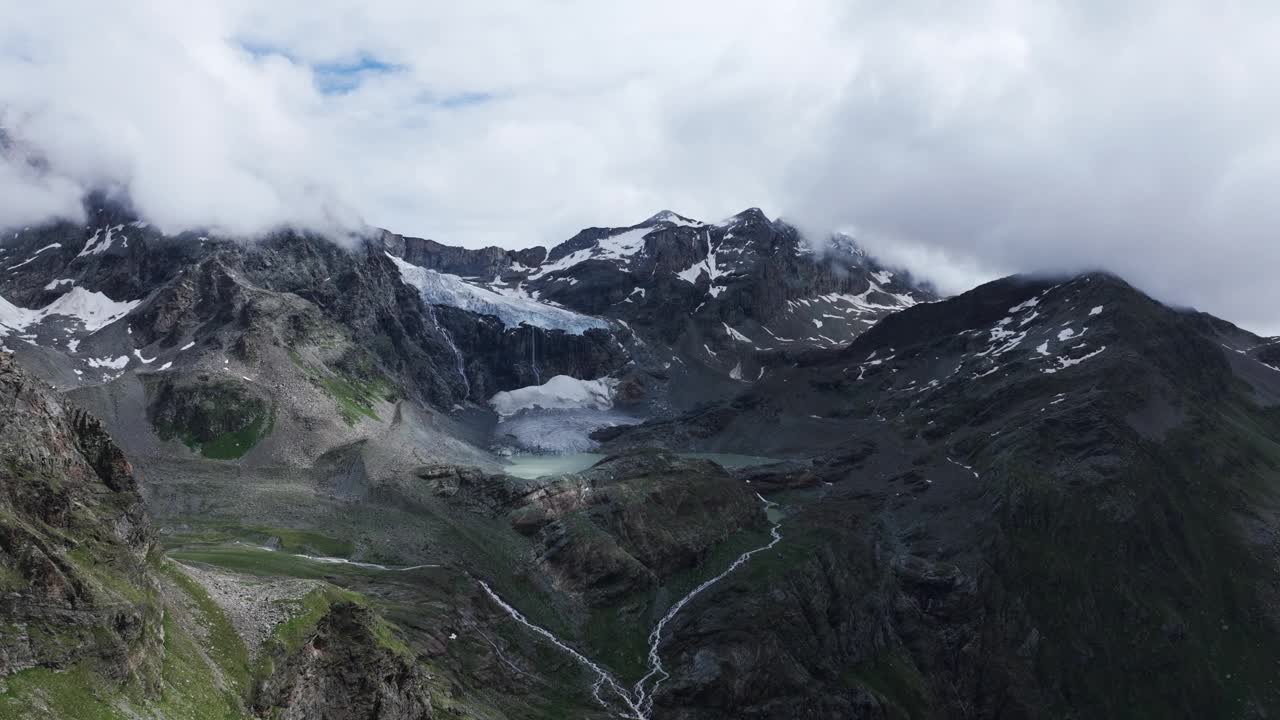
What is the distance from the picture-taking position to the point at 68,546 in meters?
58.3

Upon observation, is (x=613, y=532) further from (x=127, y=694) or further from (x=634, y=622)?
(x=127, y=694)

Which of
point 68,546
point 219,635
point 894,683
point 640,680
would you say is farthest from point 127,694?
point 894,683

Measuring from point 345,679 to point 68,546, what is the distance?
27621 mm

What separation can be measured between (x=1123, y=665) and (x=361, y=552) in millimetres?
155579

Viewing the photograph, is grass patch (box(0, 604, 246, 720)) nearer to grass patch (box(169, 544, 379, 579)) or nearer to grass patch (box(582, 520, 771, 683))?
grass patch (box(169, 544, 379, 579))

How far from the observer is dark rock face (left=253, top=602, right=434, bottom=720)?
6862 centimetres

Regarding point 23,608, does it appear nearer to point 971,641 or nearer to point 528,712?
point 528,712

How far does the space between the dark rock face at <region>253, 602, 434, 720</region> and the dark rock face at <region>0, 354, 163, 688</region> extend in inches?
500

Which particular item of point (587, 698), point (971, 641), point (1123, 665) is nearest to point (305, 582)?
point (587, 698)

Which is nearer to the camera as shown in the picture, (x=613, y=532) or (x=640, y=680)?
(x=640, y=680)

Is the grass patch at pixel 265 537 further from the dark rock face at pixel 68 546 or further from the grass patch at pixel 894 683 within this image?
the grass patch at pixel 894 683

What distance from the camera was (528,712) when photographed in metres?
114

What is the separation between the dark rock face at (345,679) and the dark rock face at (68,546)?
41.7 feet

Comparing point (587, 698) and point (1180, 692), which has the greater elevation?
point (1180, 692)
